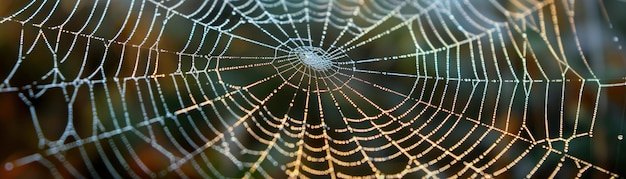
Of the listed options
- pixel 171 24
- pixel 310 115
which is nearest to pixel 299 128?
pixel 310 115

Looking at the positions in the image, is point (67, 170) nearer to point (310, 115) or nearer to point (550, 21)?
point (310, 115)

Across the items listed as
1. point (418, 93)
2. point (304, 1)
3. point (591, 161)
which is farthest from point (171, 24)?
point (591, 161)

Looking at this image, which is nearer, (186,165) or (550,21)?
(550,21)

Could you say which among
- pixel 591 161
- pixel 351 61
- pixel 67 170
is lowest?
pixel 67 170

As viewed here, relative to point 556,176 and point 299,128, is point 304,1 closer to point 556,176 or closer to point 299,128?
point 299,128

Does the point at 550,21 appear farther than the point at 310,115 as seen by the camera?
No

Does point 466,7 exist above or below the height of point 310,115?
above
